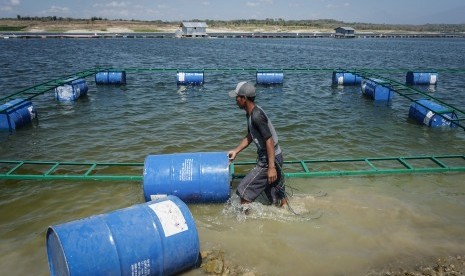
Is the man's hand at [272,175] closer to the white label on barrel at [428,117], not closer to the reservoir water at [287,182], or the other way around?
the reservoir water at [287,182]

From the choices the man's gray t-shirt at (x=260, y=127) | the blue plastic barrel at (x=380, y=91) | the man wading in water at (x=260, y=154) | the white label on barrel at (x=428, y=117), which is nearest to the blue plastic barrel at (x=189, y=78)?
the blue plastic barrel at (x=380, y=91)

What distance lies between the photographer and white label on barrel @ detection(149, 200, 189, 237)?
416 cm

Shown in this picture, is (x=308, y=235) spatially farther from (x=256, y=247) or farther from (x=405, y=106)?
(x=405, y=106)

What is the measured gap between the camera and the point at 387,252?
5254mm

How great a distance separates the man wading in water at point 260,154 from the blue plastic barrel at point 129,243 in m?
1.56

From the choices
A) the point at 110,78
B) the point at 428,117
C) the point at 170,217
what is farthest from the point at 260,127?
the point at 110,78

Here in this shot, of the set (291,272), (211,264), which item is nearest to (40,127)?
(211,264)

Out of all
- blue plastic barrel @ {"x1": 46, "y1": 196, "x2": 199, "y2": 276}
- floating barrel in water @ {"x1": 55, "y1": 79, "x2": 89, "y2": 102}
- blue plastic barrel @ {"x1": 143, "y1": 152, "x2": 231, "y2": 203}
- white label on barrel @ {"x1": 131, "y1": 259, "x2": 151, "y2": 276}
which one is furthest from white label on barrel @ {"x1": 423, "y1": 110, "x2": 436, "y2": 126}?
floating barrel in water @ {"x1": 55, "y1": 79, "x2": 89, "y2": 102}

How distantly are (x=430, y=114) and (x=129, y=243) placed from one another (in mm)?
12519

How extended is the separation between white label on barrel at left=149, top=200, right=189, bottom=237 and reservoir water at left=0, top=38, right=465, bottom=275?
131 centimetres

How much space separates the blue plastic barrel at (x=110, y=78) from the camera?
21.0m

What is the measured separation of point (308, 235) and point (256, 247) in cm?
97

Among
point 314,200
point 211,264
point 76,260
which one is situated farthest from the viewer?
point 314,200

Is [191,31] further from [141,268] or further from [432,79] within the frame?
[141,268]
